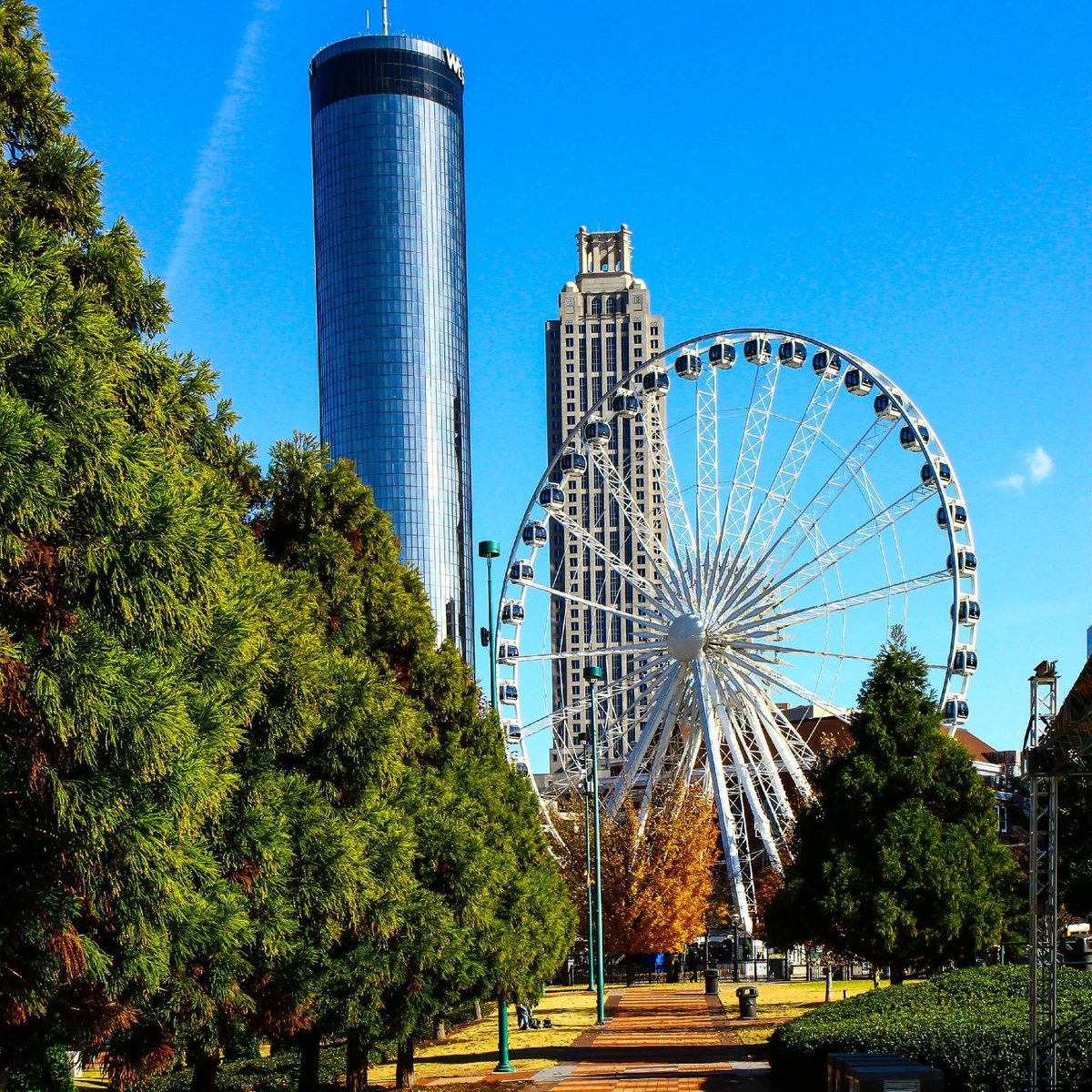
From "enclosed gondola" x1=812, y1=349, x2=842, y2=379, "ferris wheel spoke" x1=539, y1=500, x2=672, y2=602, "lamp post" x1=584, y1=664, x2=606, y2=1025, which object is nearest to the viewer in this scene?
"lamp post" x1=584, y1=664, x2=606, y2=1025

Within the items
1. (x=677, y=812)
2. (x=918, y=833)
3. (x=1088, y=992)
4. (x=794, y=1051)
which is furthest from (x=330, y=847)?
(x=677, y=812)

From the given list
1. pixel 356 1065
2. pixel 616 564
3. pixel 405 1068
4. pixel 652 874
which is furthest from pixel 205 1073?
pixel 652 874

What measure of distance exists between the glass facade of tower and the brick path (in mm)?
127602

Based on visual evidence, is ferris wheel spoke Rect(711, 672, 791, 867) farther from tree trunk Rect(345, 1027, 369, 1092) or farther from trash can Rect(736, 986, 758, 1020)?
tree trunk Rect(345, 1027, 369, 1092)

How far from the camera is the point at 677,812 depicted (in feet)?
213

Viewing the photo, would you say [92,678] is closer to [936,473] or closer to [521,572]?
[936,473]

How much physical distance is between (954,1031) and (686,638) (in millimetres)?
35495

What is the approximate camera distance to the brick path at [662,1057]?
27172mm

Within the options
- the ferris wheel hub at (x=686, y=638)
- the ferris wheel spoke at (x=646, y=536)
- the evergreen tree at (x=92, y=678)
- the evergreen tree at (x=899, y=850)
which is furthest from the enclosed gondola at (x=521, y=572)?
the evergreen tree at (x=92, y=678)

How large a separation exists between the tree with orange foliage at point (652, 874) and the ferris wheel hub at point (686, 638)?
27.3 ft

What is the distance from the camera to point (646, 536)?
59.8 metres

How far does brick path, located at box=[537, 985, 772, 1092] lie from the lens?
27172 mm

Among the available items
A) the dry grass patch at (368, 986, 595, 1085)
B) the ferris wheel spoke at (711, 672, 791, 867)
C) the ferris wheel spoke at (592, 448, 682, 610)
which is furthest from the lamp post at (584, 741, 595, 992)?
the ferris wheel spoke at (592, 448, 682, 610)

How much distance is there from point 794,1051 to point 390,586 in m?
10.4
